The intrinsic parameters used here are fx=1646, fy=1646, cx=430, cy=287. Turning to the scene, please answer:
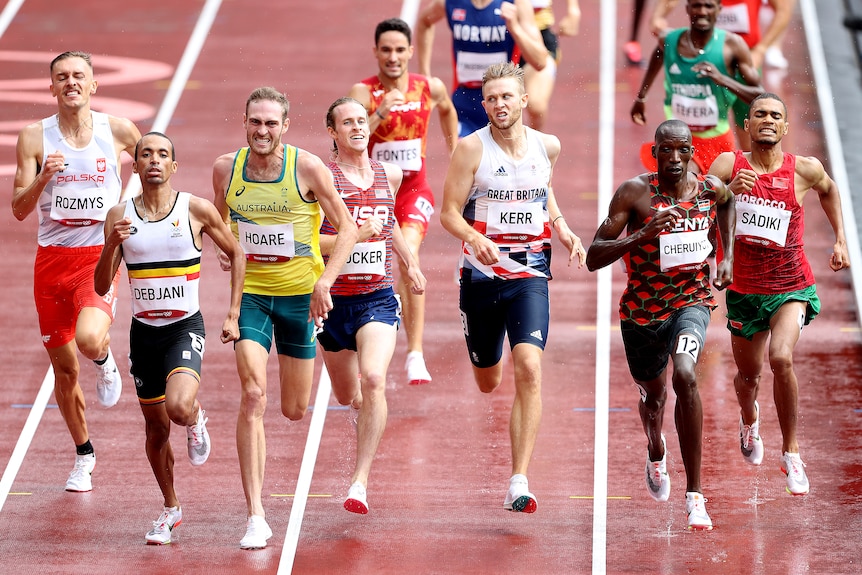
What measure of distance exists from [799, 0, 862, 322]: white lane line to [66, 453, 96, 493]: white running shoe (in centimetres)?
591

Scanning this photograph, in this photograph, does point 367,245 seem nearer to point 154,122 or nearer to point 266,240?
point 266,240

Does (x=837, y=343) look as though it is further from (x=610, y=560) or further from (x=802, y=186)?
(x=610, y=560)

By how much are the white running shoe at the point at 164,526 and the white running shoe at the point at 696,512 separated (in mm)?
2824

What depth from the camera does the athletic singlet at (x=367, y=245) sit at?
9391mm

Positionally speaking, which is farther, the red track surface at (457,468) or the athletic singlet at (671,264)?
the red track surface at (457,468)

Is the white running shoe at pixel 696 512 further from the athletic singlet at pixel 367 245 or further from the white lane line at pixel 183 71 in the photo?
the white lane line at pixel 183 71

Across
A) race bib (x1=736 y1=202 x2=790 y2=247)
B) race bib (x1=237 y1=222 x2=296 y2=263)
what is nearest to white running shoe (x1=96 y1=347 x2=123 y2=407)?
race bib (x1=237 y1=222 x2=296 y2=263)

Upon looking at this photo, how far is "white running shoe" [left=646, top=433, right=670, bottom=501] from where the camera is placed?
9367 millimetres

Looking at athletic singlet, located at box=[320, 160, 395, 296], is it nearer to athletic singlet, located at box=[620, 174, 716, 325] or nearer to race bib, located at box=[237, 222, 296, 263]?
race bib, located at box=[237, 222, 296, 263]

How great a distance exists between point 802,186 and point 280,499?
3.57 metres

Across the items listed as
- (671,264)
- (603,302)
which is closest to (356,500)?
(671,264)

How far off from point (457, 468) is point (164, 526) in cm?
204

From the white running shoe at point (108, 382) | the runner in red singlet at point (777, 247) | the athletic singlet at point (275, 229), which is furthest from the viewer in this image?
the white running shoe at point (108, 382)

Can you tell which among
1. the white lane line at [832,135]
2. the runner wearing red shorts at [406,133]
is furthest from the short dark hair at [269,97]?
the white lane line at [832,135]
